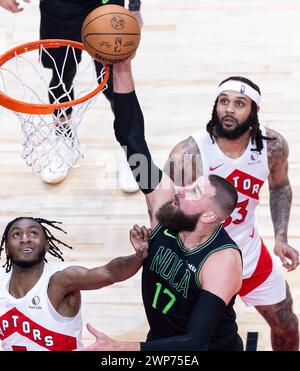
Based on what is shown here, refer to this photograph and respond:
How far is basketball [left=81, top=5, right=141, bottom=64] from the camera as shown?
4.06 metres

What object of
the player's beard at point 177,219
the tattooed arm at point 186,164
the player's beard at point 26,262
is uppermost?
the tattooed arm at point 186,164

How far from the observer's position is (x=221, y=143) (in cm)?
438

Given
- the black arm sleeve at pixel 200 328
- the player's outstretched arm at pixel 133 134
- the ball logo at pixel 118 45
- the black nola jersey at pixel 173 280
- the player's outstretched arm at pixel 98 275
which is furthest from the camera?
the ball logo at pixel 118 45

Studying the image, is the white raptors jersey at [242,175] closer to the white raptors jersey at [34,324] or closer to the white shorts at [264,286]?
the white shorts at [264,286]

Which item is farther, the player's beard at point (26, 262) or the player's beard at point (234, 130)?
the player's beard at point (234, 130)

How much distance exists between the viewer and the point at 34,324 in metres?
3.97

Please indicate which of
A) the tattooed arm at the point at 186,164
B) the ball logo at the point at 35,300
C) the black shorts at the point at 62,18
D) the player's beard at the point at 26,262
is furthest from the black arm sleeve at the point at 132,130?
the black shorts at the point at 62,18

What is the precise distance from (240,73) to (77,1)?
56.2 inches

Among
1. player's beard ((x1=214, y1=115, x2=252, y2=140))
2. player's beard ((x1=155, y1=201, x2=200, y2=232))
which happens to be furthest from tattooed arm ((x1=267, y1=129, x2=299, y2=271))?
player's beard ((x1=155, y1=201, x2=200, y2=232))

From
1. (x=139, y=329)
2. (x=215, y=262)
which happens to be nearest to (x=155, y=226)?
(x=215, y=262)

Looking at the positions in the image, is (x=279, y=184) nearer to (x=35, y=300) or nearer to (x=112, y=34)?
(x=112, y=34)

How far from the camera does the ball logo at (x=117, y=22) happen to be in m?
4.08

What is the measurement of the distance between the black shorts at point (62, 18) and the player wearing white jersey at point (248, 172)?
3.01 ft
